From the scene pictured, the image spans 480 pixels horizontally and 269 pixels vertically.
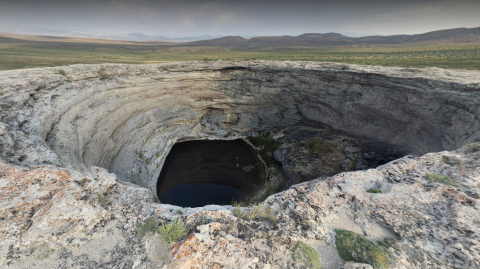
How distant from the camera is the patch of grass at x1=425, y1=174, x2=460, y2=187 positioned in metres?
7.10

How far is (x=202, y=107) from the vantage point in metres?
26.2

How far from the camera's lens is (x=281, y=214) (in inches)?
269

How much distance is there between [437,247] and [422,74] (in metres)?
16.0

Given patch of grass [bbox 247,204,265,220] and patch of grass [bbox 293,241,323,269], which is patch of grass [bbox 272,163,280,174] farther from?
patch of grass [bbox 293,241,323,269]

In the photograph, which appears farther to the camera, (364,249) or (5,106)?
(5,106)

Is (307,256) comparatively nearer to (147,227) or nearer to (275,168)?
(147,227)

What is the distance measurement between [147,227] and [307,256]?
5274 millimetres

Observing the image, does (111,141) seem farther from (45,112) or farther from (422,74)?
(422,74)

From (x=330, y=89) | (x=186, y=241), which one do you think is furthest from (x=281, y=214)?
(x=330, y=89)

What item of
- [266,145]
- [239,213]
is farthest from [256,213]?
[266,145]

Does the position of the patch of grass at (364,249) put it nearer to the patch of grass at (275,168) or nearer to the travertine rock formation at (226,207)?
the travertine rock formation at (226,207)

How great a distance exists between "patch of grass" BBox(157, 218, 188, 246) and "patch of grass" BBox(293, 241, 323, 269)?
3.56 meters

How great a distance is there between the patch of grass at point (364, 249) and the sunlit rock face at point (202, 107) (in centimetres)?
1200

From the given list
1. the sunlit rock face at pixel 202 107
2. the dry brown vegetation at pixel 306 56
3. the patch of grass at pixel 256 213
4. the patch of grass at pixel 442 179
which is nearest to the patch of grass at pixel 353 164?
the sunlit rock face at pixel 202 107
